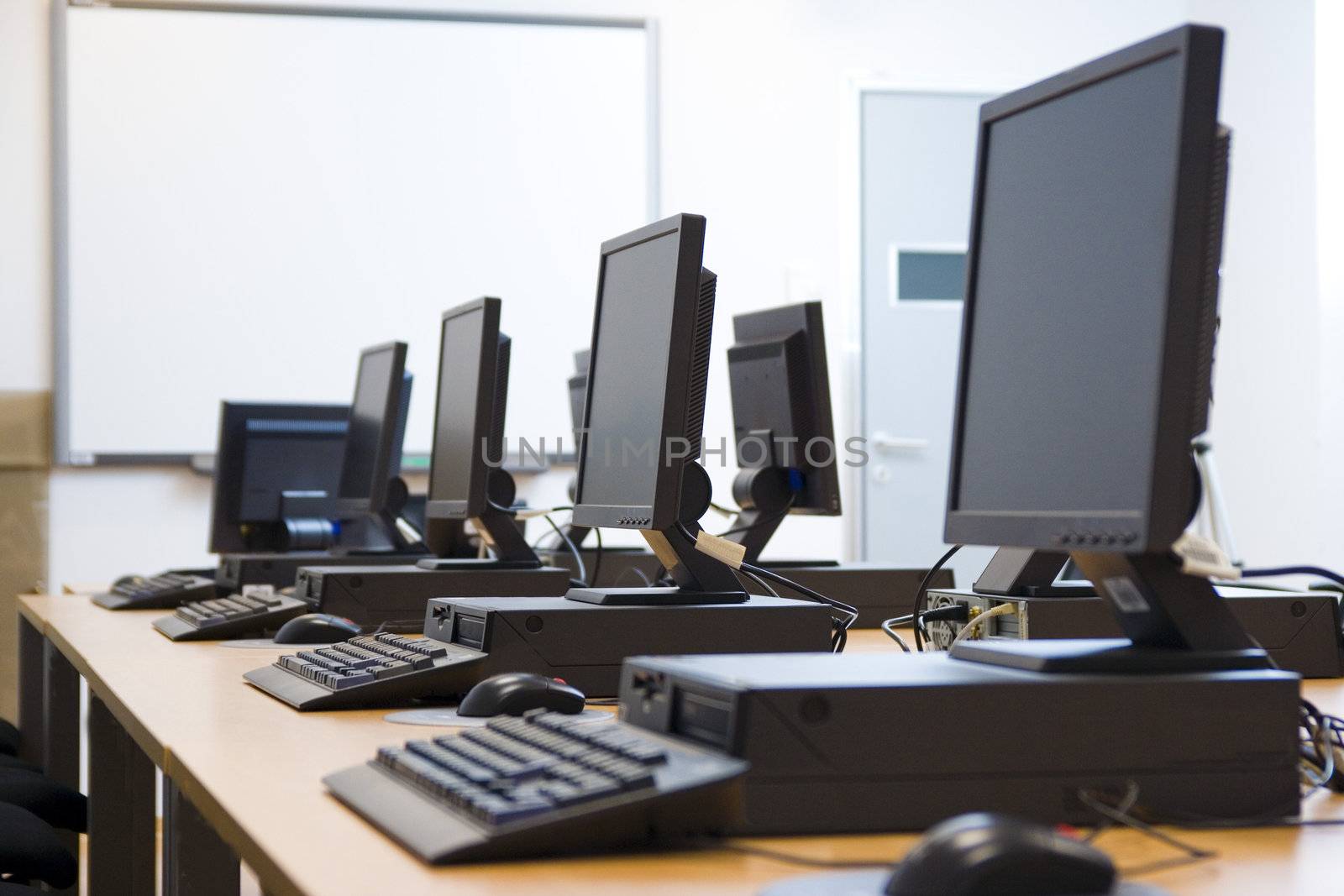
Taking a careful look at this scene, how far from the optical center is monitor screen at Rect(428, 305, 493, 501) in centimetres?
233

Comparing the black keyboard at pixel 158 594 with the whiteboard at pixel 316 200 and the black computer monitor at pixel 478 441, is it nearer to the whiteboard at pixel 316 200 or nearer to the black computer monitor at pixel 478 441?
the black computer monitor at pixel 478 441

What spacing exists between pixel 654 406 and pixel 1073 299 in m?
0.64

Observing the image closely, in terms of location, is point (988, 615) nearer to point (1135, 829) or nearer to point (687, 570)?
point (687, 570)

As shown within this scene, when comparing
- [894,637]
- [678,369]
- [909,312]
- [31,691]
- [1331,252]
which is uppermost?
[1331,252]

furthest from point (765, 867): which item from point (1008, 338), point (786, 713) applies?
point (1008, 338)

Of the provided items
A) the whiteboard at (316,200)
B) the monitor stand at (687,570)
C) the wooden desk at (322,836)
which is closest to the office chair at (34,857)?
the wooden desk at (322,836)

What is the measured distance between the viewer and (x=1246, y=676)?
986mm

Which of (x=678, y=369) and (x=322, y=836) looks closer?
(x=322, y=836)

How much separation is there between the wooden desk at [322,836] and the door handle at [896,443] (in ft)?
9.61

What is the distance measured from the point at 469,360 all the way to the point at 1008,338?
1.41 meters

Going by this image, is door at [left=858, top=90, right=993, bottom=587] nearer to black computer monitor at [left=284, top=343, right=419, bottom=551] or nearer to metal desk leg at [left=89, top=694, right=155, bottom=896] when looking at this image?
black computer monitor at [left=284, top=343, right=419, bottom=551]

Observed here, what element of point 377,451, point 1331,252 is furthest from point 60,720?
point 1331,252

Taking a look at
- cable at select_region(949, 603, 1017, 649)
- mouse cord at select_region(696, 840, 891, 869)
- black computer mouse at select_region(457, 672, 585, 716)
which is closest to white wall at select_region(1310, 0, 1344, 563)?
cable at select_region(949, 603, 1017, 649)

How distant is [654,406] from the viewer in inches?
63.7
